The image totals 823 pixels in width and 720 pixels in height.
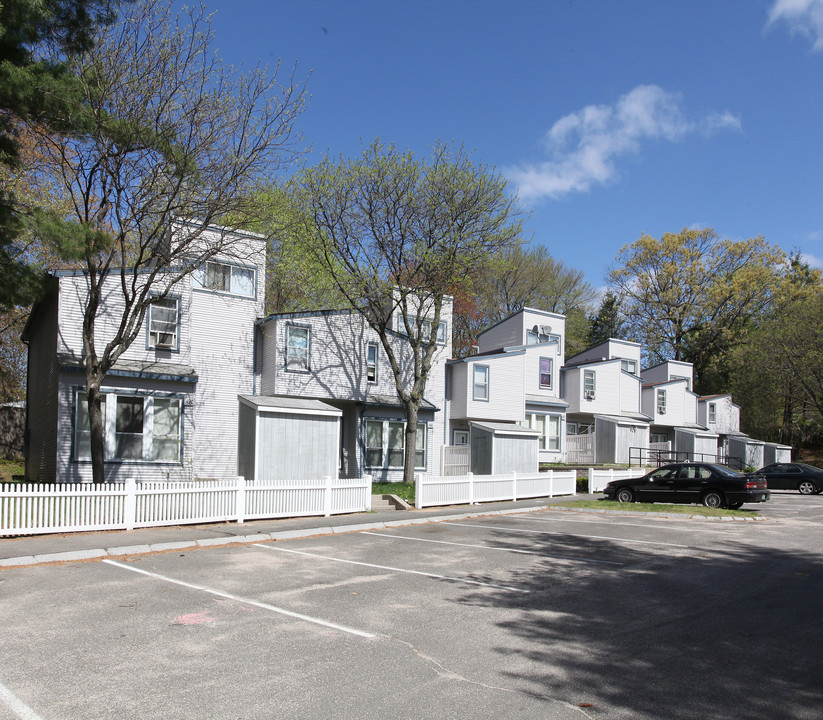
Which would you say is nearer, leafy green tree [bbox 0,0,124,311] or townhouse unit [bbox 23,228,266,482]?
leafy green tree [bbox 0,0,124,311]

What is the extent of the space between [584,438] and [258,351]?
2350cm

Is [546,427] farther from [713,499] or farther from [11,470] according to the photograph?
[11,470]

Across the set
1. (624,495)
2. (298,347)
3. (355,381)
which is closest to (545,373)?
(355,381)

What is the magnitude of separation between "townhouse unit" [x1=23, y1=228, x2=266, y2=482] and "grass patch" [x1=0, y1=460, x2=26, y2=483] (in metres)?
0.79

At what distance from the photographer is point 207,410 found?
80.6 ft

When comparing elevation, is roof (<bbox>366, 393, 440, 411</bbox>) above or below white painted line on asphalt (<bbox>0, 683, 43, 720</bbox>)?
above

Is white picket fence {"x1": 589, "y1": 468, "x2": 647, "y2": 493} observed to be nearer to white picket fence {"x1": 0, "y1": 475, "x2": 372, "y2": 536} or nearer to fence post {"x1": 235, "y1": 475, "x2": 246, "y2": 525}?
white picket fence {"x1": 0, "y1": 475, "x2": 372, "y2": 536}

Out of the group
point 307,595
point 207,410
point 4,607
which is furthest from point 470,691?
point 207,410

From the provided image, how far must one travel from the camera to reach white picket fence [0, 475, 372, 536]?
13.1 metres

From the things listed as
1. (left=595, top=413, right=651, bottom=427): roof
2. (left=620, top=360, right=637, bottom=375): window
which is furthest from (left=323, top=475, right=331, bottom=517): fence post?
(left=620, top=360, right=637, bottom=375): window

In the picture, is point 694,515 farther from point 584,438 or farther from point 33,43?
Answer: point 584,438

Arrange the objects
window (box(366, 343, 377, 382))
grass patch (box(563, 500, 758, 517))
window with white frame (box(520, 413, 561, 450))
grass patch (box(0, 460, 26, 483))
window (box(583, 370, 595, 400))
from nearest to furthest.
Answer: grass patch (box(563, 500, 758, 517)) → grass patch (box(0, 460, 26, 483)) → window (box(366, 343, 377, 382)) → window with white frame (box(520, 413, 561, 450)) → window (box(583, 370, 595, 400))

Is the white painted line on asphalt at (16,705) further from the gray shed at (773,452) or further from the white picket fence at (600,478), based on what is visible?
the gray shed at (773,452)

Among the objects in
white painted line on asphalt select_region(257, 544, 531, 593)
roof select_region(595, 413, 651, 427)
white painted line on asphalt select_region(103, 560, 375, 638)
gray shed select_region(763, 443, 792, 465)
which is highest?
roof select_region(595, 413, 651, 427)
